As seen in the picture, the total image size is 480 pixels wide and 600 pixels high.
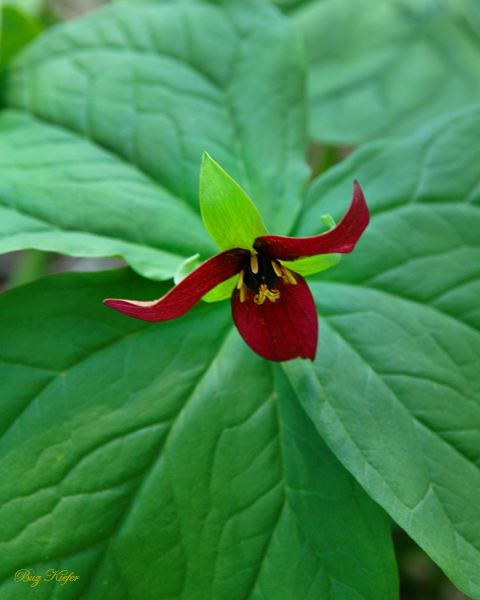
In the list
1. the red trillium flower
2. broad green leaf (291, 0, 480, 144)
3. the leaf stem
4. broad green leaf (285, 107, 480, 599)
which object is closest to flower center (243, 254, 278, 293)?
the red trillium flower

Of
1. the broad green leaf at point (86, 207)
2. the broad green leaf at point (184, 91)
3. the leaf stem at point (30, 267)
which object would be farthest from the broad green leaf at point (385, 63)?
the leaf stem at point (30, 267)

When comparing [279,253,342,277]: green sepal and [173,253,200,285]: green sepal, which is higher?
[279,253,342,277]: green sepal

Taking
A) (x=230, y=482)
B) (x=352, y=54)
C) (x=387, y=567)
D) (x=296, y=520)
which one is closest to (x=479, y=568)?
(x=387, y=567)

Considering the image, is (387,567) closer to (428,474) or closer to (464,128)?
(428,474)

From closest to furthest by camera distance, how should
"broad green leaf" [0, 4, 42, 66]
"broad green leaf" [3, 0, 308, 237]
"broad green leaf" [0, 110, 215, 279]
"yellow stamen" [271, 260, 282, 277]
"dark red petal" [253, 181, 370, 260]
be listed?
"dark red petal" [253, 181, 370, 260] < "yellow stamen" [271, 260, 282, 277] < "broad green leaf" [0, 110, 215, 279] < "broad green leaf" [3, 0, 308, 237] < "broad green leaf" [0, 4, 42, 66]

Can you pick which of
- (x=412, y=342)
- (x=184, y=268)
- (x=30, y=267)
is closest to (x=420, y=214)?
(x=412, y=342)

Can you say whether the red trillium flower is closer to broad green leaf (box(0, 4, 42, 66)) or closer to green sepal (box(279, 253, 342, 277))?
green sepal (box(279, 253, 342, 277))

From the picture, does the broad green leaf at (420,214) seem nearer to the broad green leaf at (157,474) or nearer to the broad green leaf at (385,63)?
the broad green leaf at (157,474)
